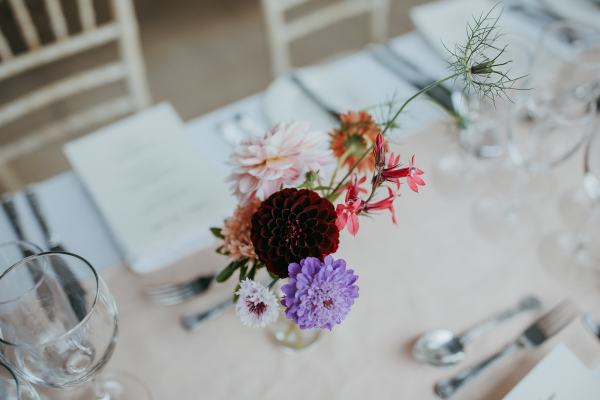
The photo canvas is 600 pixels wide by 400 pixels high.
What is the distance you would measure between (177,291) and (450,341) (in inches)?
15.0

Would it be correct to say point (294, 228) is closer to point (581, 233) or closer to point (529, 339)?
point (529, 339)

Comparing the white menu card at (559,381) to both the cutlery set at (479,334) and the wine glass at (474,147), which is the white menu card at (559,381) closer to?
the cutlery set at (479,334)

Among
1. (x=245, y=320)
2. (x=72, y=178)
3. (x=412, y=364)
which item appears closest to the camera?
(x=245, y=320)

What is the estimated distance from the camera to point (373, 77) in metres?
1.09

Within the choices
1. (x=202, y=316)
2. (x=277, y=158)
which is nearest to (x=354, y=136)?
(x=277, y=158)

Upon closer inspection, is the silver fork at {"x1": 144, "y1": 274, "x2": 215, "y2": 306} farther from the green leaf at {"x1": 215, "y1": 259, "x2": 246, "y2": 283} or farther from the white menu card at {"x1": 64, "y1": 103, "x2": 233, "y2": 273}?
the green leaf at {"x1": 215, "y1": 259, "x2": 246, "y2": 283}

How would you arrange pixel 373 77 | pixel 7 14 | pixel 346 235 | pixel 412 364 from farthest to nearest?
pixel 7 14 < pixel 373 77 < pixel 346 235 < pixel 412 364

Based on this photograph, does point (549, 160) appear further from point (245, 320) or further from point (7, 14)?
point (7, 14)

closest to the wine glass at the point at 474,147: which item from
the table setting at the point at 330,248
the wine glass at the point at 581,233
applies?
the table setting at the point at 330,248

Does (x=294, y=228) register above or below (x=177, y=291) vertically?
above

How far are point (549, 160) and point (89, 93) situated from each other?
1.84 m

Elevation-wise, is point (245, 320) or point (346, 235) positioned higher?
point (245, 320)

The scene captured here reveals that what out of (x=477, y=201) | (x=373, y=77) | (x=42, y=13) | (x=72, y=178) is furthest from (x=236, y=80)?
(x=477, y=201)

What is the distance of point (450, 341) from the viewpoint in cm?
72
